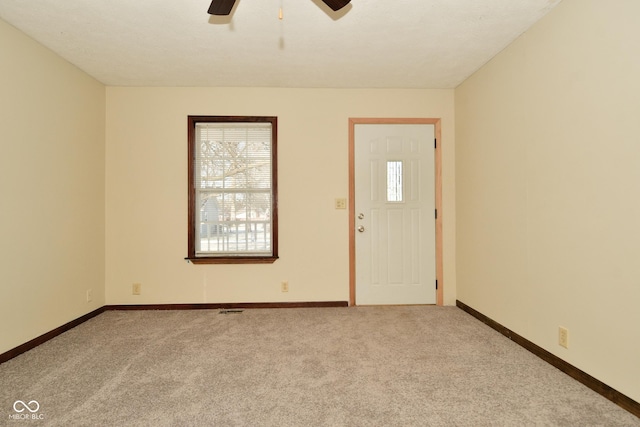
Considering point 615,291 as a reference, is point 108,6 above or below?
above

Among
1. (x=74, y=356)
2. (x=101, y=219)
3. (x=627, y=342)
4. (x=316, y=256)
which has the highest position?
(x=101, y=219)

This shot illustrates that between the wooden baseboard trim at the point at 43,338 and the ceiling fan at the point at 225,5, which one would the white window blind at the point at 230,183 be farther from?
the ceiling fan at the point at 225,5

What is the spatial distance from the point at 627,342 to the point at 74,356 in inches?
140

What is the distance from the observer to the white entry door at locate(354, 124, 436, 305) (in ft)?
11.8

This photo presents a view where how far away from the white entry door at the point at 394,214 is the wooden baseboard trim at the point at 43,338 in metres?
2.77

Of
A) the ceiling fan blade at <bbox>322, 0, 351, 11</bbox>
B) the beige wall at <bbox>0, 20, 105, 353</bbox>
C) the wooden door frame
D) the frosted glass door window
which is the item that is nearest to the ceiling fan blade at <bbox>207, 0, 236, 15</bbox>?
the ceiling fan blade at <bbox>322, 0, 351, 11</bbox>

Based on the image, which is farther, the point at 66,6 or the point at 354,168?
the point at 354,168

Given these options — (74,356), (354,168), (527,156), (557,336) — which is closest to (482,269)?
(557,336)

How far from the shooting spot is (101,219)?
342cm

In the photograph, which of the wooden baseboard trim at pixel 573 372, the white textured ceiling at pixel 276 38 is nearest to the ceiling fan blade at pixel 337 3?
the white textured ceiling at pixel 276 38

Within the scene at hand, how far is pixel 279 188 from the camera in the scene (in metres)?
3.55

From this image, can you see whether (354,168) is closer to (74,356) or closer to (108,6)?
(108,6)

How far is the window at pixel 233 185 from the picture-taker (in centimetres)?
354

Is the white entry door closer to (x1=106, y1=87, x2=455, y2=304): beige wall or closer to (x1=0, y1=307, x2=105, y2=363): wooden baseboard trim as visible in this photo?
(x1=106, y1=87, x2=455, y2=304): beige wall
